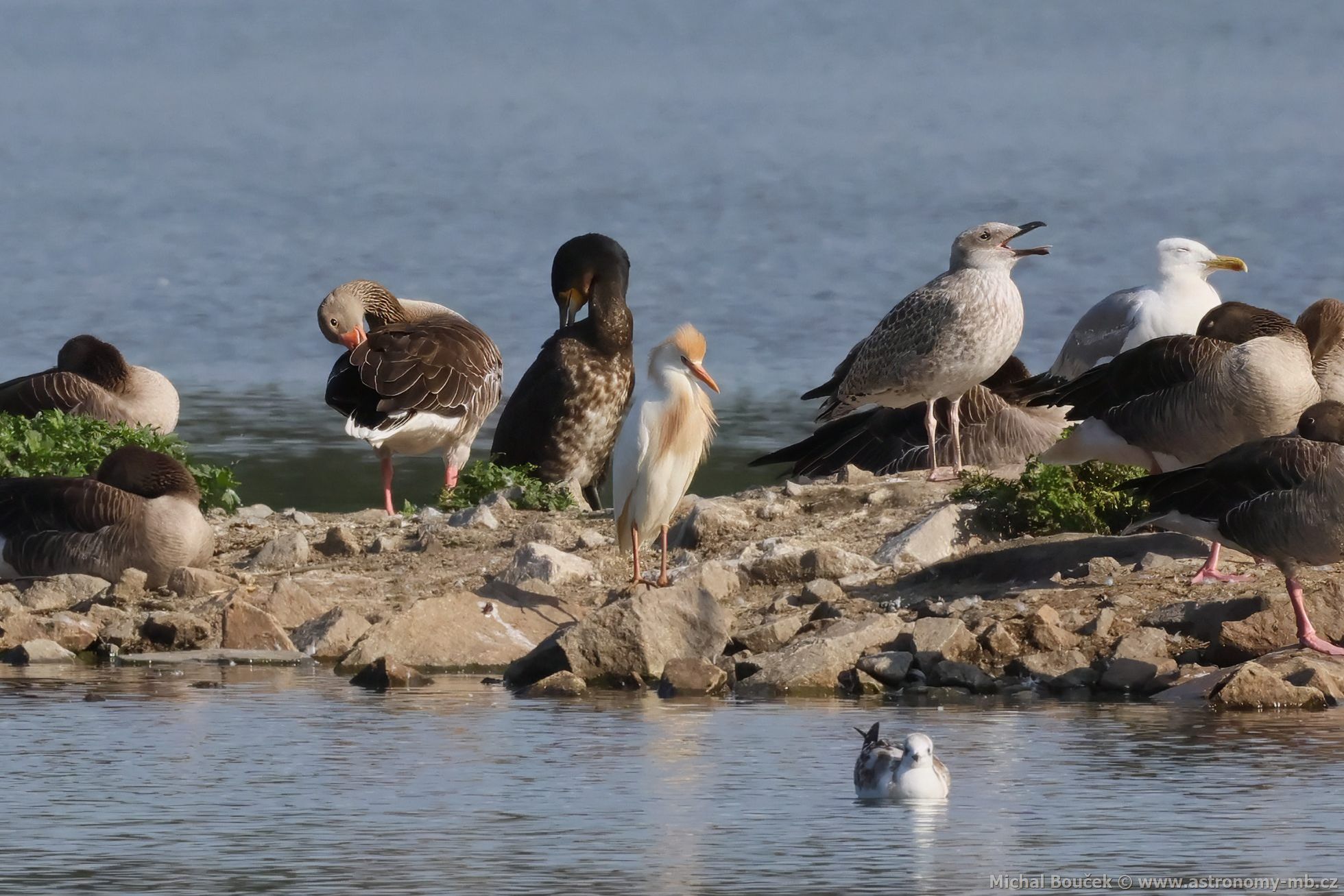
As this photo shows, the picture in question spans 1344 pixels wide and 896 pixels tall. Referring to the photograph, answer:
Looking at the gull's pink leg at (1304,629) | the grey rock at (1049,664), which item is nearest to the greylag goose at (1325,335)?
the gull's pink leg at (1304,629)

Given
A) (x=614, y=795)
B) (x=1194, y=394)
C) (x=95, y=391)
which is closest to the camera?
(x=614, y=795)

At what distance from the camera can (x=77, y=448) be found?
15.2 meters

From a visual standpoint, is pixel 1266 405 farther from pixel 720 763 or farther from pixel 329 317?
pixel 329 317

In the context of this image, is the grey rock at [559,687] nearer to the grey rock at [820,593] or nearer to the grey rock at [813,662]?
the grey rock at [813,662]

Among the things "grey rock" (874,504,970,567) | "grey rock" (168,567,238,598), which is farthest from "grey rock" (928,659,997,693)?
"grey rock" (168,567,238,598)

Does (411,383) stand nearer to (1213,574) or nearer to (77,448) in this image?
(77,448)

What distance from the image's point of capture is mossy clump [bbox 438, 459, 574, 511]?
1534 cm

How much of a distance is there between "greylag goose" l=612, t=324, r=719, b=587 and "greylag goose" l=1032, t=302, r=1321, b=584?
2.71 metres

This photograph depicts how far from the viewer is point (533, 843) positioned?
7.23m

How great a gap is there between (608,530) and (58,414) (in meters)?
4.36

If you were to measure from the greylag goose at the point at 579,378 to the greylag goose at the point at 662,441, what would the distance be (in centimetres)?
379

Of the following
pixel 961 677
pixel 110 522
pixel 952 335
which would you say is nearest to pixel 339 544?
pixel 110 522

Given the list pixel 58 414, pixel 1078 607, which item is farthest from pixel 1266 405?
pixel 58 414

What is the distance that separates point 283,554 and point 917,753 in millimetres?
6851
